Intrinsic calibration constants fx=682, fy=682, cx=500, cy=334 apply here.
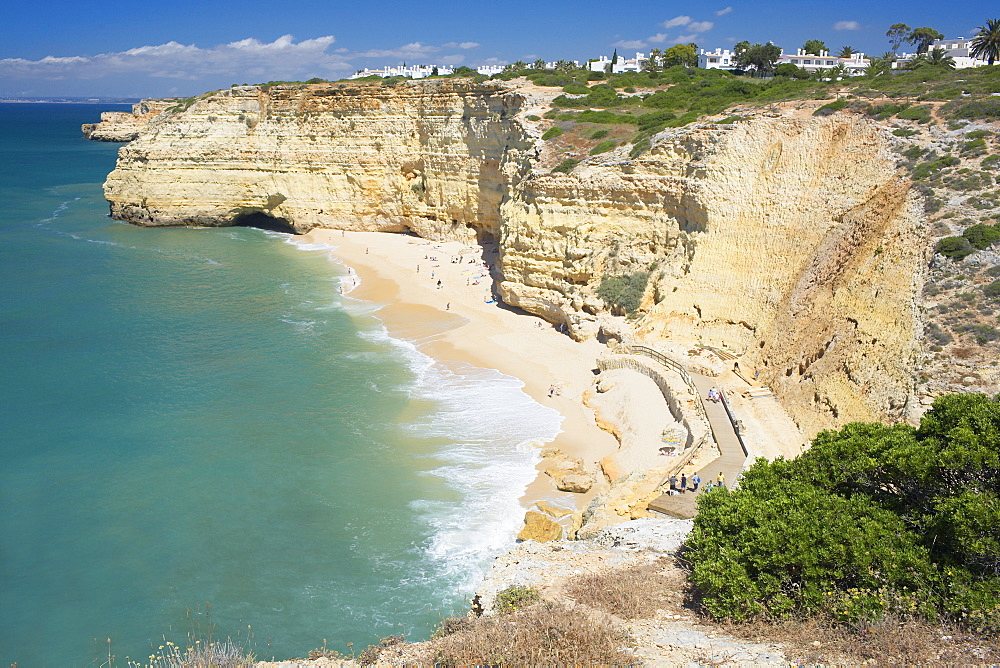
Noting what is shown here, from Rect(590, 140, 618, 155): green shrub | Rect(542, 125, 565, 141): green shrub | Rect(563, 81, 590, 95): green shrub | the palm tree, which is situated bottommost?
Rect(590, 140, 618, 155): green shrub

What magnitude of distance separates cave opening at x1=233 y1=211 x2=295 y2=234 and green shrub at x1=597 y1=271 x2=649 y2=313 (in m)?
32.3

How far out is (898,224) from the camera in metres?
21.9

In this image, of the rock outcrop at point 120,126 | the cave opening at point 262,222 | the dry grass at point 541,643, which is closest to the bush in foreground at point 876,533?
the dry grass at point 541,643

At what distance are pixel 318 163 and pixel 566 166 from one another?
2542cm

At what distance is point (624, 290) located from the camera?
29281mm

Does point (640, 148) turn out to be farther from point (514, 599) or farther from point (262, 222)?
point (262, 222)

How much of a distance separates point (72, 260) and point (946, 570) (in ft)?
158

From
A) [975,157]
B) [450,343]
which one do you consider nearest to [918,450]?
[975,157]

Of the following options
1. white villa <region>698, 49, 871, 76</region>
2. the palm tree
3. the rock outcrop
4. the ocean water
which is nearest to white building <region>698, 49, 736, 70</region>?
white villa <region>698, 49, 871, 76</region>

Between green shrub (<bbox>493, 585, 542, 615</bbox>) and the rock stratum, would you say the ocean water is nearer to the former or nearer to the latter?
green shrub (<bbox>493, 585, 542, 615</bbox>)

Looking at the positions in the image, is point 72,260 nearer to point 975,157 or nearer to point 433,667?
point 433,667

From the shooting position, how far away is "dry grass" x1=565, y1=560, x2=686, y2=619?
33.5ft

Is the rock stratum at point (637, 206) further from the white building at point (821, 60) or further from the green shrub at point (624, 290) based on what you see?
the white building at point (821, 60)

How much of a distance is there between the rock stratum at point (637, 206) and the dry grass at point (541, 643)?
1126 cm
